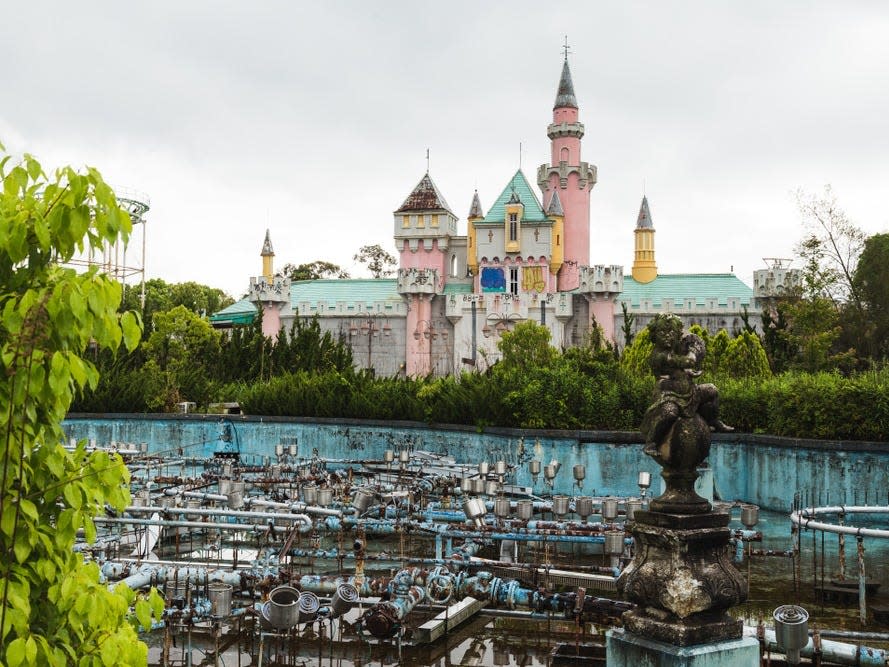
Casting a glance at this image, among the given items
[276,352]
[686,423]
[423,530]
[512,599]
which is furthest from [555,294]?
[686,423]

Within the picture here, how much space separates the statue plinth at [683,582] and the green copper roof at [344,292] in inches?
1652

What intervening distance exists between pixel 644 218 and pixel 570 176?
4620mm

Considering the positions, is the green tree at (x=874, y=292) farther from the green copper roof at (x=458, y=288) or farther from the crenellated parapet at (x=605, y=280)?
the green copper roof at (x=458, y=288)

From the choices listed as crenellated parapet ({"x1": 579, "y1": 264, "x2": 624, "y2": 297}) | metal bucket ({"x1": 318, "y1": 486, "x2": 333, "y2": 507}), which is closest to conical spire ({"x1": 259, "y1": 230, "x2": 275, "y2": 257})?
crenellated parapet ({"x1": 579, "y1": 264, "x2": 624, "y2": 297})

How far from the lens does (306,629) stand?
32.5 ft

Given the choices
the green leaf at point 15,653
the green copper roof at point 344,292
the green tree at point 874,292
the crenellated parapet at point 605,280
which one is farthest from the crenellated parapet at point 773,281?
the green leaf at point 15,653

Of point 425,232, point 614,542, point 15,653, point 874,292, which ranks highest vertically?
point 425,232

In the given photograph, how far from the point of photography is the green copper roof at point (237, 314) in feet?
175

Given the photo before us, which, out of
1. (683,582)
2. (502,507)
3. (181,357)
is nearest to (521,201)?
(181,357)

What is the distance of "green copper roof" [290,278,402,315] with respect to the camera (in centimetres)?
4862

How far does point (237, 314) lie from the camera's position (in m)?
54.5

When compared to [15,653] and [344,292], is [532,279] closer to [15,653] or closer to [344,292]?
[344,292]

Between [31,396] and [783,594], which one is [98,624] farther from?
[783,594]

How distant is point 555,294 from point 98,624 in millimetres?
42837
